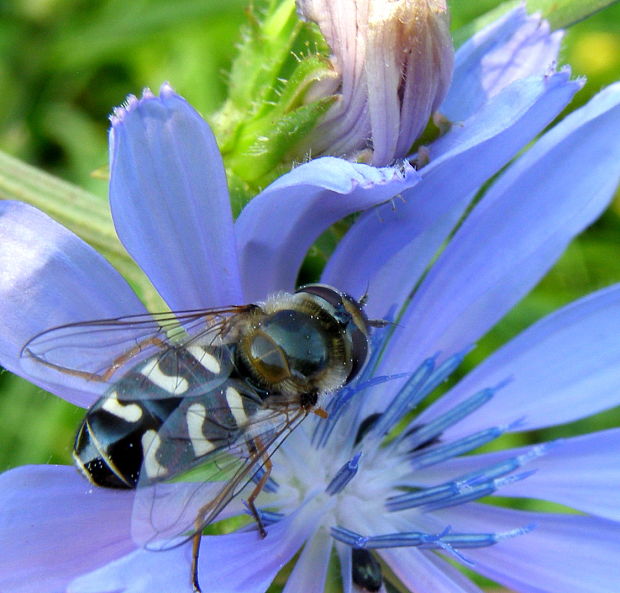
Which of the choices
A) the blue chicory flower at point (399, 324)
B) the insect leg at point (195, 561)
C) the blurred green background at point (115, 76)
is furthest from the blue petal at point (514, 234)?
the blurred green background at point (115, 76)

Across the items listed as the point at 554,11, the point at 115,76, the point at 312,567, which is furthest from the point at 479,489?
the point at 115,76

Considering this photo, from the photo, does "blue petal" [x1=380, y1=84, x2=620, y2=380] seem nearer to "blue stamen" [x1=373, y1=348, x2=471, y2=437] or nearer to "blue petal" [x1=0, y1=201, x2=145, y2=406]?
"blue stamen" [x1=373, y1=348, x2=471, y2=437]

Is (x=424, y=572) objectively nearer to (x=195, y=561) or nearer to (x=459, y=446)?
(x=459, y=446)

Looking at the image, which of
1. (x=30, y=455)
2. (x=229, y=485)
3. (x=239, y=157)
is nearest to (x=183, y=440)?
(x=229, y=485)

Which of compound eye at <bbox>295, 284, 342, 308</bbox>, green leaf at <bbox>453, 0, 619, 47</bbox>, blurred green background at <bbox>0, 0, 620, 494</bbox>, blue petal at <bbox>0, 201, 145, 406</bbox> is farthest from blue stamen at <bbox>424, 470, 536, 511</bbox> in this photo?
blurred green background at <bbox>0, 0, 620, 494</bbox>

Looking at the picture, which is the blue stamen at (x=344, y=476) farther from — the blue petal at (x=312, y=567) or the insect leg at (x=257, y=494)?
the insect leg at (x=257, y=494)

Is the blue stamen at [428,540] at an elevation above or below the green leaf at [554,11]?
below

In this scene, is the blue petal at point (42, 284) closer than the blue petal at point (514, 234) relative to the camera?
Yes
